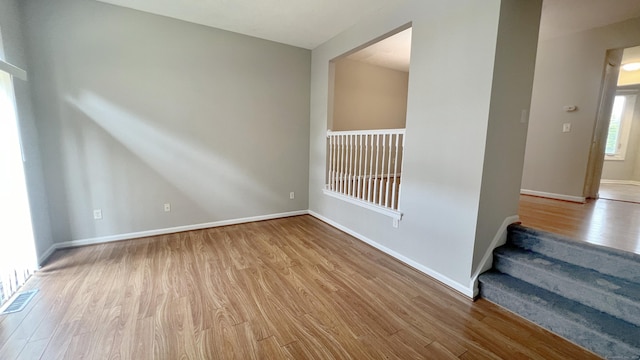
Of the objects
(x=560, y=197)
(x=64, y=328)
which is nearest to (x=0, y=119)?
(x=64, y=328)

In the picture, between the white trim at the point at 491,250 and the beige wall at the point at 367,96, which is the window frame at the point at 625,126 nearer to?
the beige wall at the point at 367,96

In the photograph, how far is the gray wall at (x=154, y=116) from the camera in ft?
8.78

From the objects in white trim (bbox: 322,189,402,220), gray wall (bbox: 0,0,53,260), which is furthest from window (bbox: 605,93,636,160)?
gray wall (bbox: 0,0,53,260)

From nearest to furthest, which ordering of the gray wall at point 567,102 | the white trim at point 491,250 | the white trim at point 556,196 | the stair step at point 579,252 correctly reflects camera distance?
1. the stair step at point 579,252
2. the white trim at point 491,250
3. the gray wall at point 567,102
4. the white trim at point 556,196

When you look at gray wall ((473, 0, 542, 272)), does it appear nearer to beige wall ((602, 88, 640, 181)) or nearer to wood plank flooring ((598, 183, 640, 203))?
wood plank flooring ((598, 183, 640, 203))

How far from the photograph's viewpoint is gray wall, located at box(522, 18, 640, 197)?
3.42 m

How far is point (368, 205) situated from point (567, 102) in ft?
11.5

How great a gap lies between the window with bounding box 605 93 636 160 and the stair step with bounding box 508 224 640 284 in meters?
6.38

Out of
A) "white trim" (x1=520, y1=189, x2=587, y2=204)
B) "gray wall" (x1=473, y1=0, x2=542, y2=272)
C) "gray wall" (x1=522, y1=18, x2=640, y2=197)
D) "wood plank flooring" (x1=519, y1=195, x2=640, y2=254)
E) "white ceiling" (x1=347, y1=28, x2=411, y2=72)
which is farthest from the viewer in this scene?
"white ceiling" (x1=347, y1=28, x2=411, y2=72)

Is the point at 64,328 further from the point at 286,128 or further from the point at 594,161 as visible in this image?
the point at 594,161

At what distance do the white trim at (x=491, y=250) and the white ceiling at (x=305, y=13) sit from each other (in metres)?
2.36

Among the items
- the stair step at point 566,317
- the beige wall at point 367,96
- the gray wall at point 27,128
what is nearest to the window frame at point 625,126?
the beige wall at point 367,96

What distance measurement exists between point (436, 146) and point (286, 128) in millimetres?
2381

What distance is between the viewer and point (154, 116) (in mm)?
3088
